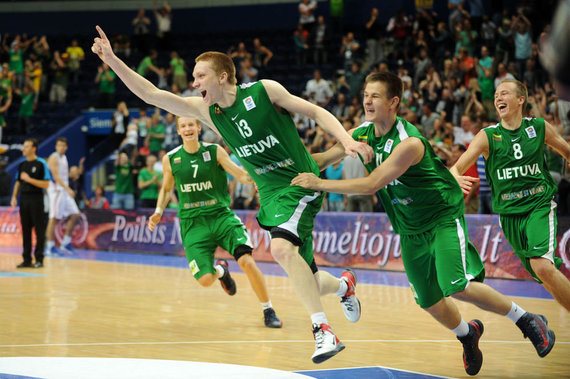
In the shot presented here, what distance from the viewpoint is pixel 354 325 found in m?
8.20

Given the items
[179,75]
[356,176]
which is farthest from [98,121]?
[356,176]

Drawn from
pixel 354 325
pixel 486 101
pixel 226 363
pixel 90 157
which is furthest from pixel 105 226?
pixel 226 363

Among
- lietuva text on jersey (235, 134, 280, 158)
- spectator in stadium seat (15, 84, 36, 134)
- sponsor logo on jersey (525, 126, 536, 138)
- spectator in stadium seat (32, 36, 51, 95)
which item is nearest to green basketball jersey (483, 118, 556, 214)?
sponsor logo on jersey (525, 126, 536, 138)

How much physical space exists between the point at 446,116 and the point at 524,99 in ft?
30.7

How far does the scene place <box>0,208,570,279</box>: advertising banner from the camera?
12070 millimetres

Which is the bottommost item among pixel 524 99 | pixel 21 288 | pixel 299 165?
pixel 21 288

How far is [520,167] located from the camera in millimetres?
6852

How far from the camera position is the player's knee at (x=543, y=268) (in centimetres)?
658

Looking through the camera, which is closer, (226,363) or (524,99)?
(226,363)

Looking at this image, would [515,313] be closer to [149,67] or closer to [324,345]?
[324,345]

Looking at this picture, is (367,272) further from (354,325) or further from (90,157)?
(90,157)

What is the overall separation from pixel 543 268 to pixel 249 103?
8.96 ft

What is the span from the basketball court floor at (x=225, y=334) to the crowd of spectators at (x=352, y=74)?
11.8 feet

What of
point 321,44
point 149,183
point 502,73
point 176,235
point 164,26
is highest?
point 164,26
